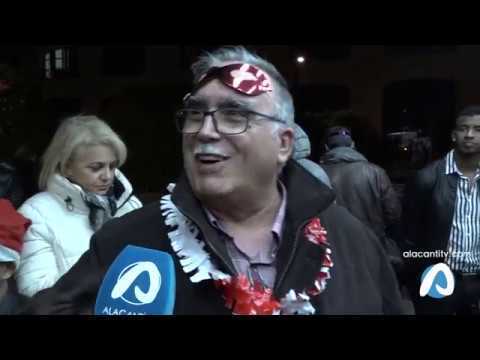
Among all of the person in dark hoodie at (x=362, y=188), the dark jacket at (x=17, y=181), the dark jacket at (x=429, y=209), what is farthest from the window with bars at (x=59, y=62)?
the dark jacket at (x=429, y=209)

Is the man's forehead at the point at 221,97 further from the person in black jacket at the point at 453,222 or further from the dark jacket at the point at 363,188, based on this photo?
the person in black jacket at the point at 453,222

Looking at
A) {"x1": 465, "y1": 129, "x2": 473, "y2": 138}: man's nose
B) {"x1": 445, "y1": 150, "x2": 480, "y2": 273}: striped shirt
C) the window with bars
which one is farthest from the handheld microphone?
{"x1": 465, "y1": 129, "x2": 473, "y2": 138}: man's nose

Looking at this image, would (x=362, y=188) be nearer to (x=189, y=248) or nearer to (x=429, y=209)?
(x=429, y=209)

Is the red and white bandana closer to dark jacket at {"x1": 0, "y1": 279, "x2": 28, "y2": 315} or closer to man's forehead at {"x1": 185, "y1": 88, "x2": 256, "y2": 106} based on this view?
man's forehead at {"x1": 185, "y1": 88, "x2": 256, "y2": 106}

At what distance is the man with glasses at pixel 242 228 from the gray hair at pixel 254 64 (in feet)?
0.04

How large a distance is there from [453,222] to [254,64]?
1.25 m

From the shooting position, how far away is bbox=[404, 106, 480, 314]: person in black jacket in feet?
9.68

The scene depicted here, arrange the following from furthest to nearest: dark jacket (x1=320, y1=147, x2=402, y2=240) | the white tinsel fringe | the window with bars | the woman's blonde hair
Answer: the window with bars < dark jacket (x1=320, y1=147, x2=402, y2=240) < the woman's blonde hair < the white tinsel fringe

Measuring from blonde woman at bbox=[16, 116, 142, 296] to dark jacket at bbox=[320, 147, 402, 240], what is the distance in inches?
33.0

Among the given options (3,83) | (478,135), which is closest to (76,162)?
(3,83)

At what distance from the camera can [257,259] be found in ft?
7.48

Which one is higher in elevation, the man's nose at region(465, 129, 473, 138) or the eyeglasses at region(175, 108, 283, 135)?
the eyeglasses at region(175, 108, 283, 135)

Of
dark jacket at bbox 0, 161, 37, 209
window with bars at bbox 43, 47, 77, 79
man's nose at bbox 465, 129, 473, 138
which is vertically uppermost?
window with bars at bbox 43, 47, 77, 79

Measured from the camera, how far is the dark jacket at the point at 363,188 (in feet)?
9.24
